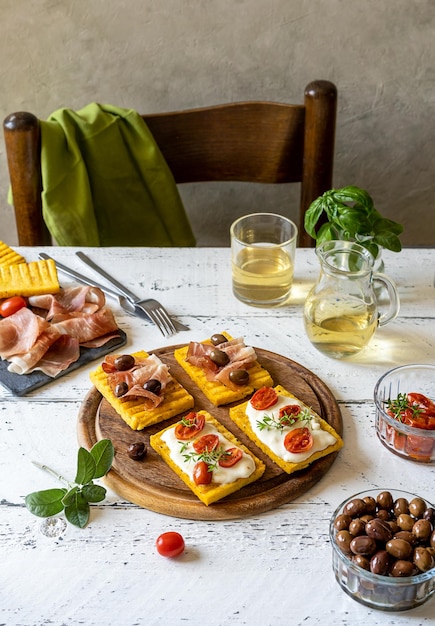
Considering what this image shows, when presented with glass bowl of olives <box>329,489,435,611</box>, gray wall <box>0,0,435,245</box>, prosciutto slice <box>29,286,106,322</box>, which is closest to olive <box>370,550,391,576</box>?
glass bowl of olives <box>329,489,435,611</box>

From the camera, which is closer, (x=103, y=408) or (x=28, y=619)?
(x=28, y=619)

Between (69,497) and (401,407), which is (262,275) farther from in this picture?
(69,497)

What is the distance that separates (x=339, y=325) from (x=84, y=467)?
615 mm

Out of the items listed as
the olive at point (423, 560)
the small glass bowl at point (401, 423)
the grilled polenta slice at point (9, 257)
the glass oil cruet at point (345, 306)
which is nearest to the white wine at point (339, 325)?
the glass oil cruet at point (345, 306)

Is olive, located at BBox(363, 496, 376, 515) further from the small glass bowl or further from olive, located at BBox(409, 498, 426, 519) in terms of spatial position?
the small glass bowl

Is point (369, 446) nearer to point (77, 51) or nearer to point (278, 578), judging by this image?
point (278, 578)

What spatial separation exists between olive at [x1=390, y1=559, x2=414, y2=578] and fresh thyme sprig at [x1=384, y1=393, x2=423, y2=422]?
34 centimetres

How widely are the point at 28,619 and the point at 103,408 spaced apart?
1.47ft

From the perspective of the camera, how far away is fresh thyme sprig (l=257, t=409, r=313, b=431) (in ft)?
4.56

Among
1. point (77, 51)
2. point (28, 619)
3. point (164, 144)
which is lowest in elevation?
point (28, 619)

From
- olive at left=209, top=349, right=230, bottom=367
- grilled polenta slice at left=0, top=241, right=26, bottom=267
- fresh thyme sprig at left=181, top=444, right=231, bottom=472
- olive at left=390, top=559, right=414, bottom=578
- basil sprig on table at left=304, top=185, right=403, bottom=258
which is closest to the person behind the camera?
olive at left=390, top=559, right=414, bottom=578

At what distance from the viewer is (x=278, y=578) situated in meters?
1.19

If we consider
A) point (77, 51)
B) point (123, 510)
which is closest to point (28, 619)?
point (123, 510)

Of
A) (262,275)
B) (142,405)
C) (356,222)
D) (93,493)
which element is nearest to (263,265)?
(262,275)
